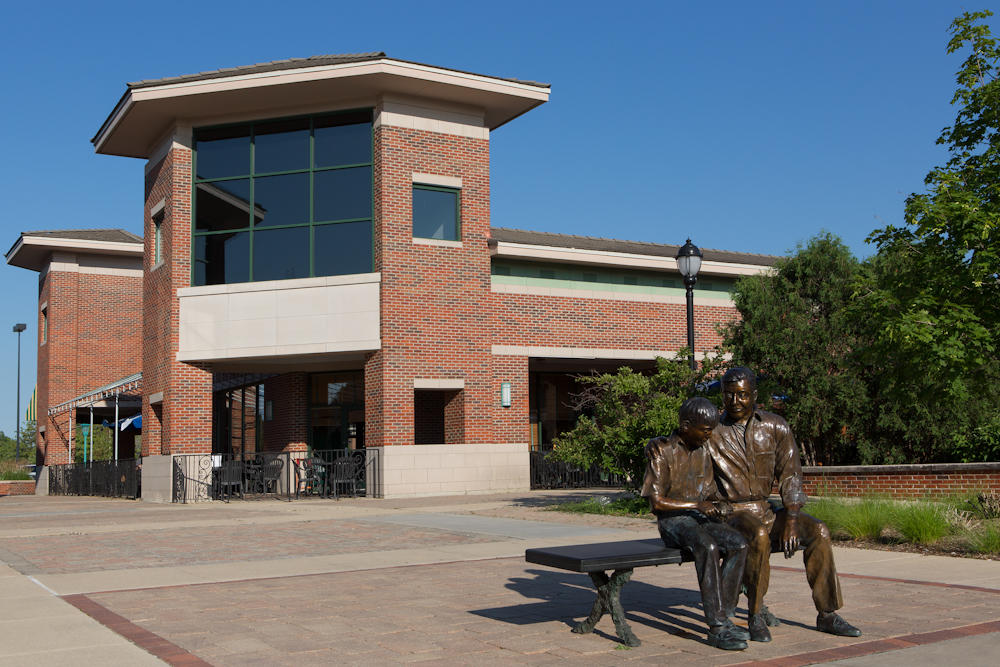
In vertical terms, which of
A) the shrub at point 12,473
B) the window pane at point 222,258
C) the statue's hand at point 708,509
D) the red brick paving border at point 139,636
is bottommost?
the shrub at point 12,473

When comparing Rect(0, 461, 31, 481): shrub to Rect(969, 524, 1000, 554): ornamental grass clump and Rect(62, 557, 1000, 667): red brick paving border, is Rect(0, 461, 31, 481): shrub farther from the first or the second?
Rect(969, 524, 1000, 554): ornamental grass clump

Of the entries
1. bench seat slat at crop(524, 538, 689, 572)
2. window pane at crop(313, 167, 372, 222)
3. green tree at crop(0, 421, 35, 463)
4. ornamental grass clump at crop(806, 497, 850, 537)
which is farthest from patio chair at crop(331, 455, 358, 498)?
green tree at crop(0, 421, 35, 463)

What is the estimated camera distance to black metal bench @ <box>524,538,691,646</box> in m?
6.02

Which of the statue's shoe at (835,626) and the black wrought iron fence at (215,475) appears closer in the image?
the statue's shoe at (835,626)

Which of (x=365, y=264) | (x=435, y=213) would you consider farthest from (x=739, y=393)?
(x=435, y=213)

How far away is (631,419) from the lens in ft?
52.3

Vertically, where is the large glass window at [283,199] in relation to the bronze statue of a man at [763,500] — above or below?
above

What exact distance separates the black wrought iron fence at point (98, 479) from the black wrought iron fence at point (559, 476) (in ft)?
35.9

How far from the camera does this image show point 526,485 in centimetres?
2503

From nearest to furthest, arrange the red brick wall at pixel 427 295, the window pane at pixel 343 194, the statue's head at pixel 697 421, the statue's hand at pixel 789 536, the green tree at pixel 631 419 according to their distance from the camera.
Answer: the statue's hand at pixel 789 536
the statue's head at pixel 697 421
the green tree at pixel 631 419
the red brick wall at pixel 427 295
the window pane at pixel 343 194

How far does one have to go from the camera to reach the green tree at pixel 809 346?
62.2ft

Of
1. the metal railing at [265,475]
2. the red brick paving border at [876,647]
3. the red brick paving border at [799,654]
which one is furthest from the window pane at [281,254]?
the red brick paving border at [876,647]

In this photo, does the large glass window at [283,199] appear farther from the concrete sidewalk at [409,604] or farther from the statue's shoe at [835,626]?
the statue's shoe at [835,626]

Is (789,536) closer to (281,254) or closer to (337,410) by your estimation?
(281,254)
